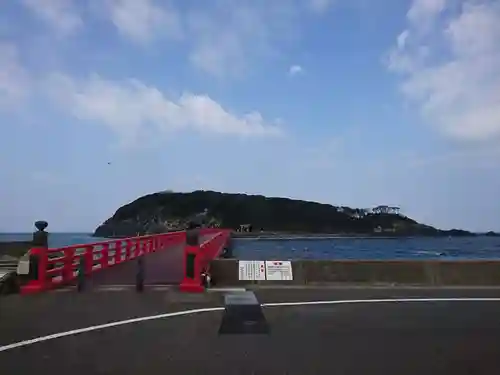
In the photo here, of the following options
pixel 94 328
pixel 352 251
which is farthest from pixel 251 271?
pixel 352 251

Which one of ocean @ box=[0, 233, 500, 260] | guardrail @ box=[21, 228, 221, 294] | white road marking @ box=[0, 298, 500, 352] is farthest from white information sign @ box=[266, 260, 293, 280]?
ocean @ box=[0, 233, 500, 260]


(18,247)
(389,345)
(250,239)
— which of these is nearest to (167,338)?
(389,345)

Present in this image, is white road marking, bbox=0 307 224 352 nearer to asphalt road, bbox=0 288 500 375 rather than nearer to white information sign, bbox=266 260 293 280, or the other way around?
asphalt road, bbox=0 288 500 375

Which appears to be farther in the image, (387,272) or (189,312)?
(387,272)

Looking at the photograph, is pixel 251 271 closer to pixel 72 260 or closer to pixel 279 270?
pixel 279 270

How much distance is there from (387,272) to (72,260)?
807cm

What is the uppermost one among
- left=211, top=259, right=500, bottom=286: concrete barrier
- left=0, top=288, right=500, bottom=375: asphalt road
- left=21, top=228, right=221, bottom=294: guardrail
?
left=21, top=228, right=221, bottom=294: guardrail

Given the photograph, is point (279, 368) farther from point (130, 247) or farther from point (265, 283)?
point (130, 247)

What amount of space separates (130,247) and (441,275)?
1306cm

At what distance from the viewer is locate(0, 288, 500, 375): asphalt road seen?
594cm

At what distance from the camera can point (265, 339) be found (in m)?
7.34

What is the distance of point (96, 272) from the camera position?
16.8m

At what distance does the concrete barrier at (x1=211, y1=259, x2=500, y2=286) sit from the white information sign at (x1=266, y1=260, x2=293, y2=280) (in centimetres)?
14

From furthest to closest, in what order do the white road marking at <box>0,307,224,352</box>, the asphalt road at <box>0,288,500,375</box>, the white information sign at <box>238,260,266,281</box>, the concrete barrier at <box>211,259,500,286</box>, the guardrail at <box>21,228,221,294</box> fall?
the concrete barrier at <box>211,259,500,286</box> < the white information sign at <box>238,260,266,281</box> < the guardrail at <box>21,228,221,294</box> < the white road marking at <box>0,307,224,352</box> < the asphalt road at <box>0,288,500,375</box>
